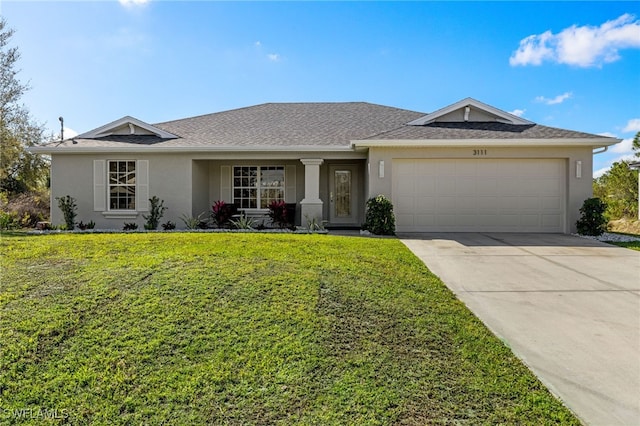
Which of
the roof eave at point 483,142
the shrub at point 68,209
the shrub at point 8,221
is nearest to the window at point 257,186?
the roof eave at point 483,142

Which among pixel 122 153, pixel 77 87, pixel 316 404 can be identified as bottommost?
pixel 316 404

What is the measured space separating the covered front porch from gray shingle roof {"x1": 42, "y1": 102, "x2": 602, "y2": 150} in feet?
3.73

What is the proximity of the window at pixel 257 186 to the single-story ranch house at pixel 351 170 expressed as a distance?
0.13 ft

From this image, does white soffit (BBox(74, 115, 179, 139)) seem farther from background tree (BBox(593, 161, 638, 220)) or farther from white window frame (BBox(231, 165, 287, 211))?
background tree (BBox(593, 161, 638, 220))

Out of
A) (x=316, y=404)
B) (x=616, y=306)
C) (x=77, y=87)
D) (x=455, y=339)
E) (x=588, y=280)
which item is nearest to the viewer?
(x=316, y=404)

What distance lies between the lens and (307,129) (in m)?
14.0

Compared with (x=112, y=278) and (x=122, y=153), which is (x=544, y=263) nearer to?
(x=112, y=278)

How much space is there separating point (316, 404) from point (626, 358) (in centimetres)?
292

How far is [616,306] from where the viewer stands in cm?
460

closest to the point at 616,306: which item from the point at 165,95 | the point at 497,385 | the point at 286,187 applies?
the point at 497,385

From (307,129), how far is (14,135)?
66.5ft

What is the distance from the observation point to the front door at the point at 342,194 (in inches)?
559

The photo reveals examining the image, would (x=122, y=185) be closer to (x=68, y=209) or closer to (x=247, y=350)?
(x=68, y=209)

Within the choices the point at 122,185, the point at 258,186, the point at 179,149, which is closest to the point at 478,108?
the point at 258,186
